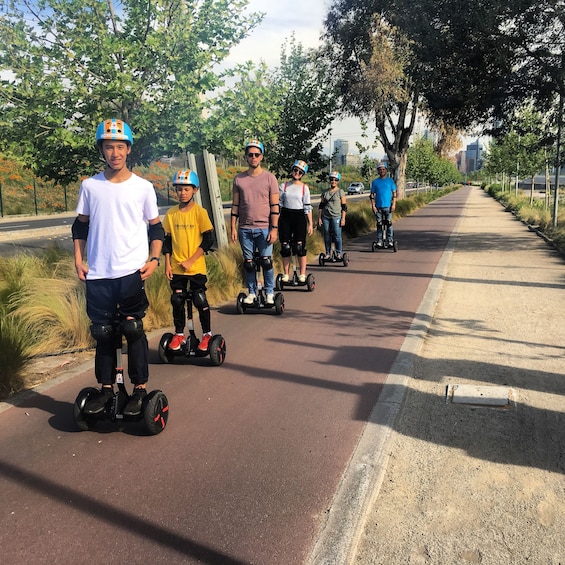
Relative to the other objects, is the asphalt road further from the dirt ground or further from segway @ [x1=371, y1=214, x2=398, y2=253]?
segway @ [x1=371, y1=214, x2=398, y2=253]

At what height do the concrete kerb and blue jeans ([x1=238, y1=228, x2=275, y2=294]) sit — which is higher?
blue jeans ([x1=238, y1=228, x2=275, y2=294])

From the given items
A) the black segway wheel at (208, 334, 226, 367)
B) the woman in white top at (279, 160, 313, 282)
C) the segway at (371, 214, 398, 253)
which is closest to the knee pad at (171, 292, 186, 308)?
the black segway wheel at (208, 334, 226, 367)

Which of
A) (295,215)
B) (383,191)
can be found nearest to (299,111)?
(383,191)

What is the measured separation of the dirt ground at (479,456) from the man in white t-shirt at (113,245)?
1781 mm

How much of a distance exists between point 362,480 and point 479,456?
800 millimetres

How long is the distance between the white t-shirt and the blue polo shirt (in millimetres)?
9990

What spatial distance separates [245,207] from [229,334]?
1551 millimetres

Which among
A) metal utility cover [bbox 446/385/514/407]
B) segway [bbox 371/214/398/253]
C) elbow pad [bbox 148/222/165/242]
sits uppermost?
elbow pad [bbox 148/222/165/242]

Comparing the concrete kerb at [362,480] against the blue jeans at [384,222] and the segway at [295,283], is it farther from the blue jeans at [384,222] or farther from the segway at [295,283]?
the blue jeans at [384,222]

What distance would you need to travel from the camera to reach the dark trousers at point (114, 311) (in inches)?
139

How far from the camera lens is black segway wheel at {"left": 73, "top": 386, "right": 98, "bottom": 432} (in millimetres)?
3631

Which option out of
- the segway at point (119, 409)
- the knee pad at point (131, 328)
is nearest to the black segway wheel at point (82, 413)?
the segway at point (119, 409)

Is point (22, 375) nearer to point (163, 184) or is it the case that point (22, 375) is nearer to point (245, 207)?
point (245, 207)

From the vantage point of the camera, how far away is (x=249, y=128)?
28.1 feet
